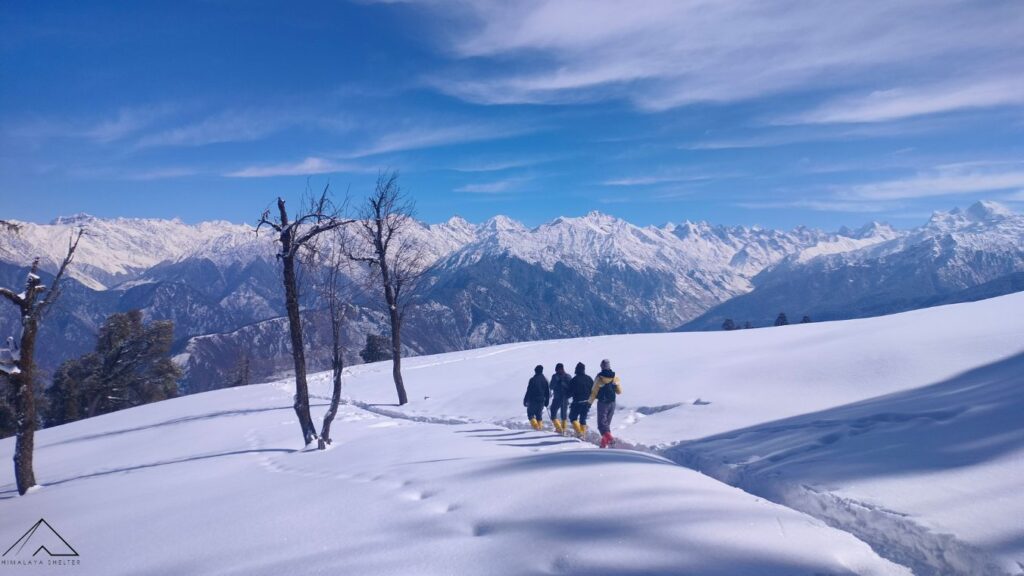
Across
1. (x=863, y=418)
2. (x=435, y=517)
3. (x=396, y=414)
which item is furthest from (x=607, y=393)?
(x=396, y=414)

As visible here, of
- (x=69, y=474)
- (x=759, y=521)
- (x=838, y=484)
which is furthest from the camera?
(x=69, y=474)

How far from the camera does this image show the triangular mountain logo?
335 inches

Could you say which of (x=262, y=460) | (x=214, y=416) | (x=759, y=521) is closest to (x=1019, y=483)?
(x=759, y=521)

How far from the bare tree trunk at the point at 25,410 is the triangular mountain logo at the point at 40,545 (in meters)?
5.78

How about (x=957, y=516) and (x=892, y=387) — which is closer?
(x=957, y=516)

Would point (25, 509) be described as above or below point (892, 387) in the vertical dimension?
below

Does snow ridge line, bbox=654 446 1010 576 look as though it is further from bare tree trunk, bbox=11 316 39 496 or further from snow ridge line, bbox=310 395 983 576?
bare tree trunk, bbox=11 316 39 496

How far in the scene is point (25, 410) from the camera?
48.0 feet

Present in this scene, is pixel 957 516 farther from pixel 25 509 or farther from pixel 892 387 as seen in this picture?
pixel 25 509

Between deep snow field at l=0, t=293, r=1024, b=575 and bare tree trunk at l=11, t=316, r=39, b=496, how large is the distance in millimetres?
730

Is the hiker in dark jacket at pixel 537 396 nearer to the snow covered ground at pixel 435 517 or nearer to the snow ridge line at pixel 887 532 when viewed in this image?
the snow covered ground at pixel 435 517

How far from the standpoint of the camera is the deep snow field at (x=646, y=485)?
6156 millimetres

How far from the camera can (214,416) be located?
1000 inches

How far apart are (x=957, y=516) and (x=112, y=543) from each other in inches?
405
